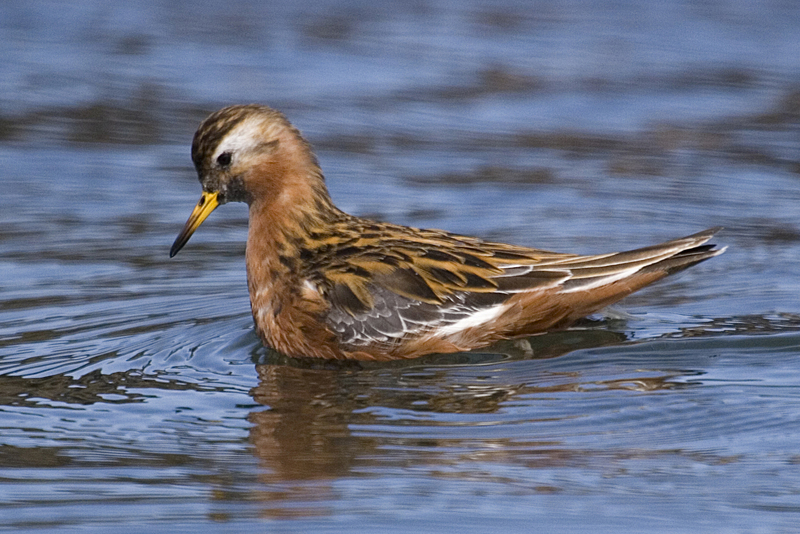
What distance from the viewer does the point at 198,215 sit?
865cm

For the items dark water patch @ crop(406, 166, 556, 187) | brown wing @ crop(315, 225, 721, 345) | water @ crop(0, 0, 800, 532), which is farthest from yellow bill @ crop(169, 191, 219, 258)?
dark water patch @ crop(406, 166, 556, 187)

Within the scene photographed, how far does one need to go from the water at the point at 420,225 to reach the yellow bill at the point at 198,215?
0.48 m

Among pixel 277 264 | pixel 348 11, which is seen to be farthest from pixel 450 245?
pixel 348 11

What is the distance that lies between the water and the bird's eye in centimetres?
98

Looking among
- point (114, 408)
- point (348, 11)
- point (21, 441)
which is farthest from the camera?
point (348, 11)

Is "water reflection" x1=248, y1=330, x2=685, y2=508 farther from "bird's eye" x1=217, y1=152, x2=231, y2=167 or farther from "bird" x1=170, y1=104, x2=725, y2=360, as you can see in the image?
"bird's eye" x1=217, y1=152, x2=231, y2=167

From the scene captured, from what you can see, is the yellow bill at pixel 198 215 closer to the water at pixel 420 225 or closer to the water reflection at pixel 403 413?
the water at pixel 420 225

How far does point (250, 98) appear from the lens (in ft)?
44.7

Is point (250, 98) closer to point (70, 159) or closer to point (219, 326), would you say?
point (70, 159)

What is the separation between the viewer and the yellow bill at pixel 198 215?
864cm

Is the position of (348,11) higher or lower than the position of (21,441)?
higher

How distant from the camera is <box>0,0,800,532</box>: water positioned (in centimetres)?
593

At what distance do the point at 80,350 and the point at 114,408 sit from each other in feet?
3.90

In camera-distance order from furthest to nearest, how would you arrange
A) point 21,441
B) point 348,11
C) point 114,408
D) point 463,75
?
point 348,11 → point 463,75 → point 114,408 → point 21,441
